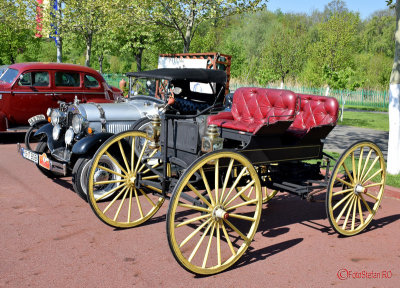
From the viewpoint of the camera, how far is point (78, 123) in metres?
6.33

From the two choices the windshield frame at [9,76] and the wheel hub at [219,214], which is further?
the windshield frame at [9,76]

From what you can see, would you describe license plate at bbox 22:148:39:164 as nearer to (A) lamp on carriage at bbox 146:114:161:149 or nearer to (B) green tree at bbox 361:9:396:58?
(A) lamp on carriage at bbox 146:114:161:149

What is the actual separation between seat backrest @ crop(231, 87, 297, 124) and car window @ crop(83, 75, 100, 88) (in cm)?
655

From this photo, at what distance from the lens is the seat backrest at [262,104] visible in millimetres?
4820

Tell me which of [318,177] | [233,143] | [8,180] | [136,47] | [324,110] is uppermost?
[136,47]

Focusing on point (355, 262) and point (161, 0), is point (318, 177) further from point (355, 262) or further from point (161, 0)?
point (161, 0)

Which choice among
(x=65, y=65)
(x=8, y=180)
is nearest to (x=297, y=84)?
(x=65, y=65)

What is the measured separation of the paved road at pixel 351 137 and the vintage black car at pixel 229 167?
5.40m

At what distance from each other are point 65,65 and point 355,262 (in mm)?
8955

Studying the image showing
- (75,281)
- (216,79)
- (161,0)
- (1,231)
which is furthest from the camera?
(161,0)

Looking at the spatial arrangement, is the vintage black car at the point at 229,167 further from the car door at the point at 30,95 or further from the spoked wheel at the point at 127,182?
the car door at the point at 30,95

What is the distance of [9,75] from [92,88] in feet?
6.87

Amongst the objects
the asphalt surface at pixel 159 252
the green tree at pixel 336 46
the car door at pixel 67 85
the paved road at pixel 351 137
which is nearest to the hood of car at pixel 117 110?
the asphalt surface at pixel 159 252

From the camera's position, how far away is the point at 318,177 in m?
5.18
